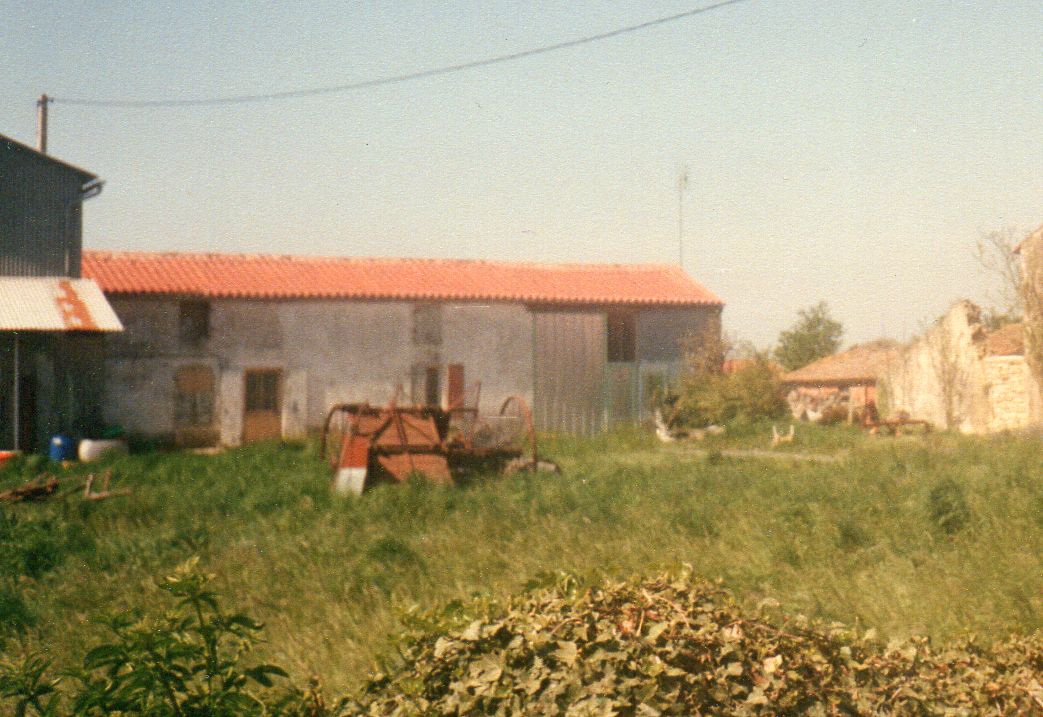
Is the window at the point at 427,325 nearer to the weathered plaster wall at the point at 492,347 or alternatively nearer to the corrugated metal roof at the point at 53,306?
the weathered plaster wall at the point at 492,347

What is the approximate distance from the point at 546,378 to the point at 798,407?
843 inches

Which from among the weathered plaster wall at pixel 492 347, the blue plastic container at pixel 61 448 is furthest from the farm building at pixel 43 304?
the weathered plaster wall at pixel 492 347

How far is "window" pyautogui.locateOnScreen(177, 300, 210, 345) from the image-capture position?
24.2m

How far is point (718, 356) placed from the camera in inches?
1086

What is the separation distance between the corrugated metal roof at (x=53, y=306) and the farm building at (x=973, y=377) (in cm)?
2071

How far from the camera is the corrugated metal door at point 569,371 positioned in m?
26.2

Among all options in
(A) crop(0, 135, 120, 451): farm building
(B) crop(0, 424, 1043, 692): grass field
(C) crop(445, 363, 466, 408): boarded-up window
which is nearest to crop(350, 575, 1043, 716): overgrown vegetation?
(B) crop(0, 424, 1043, 692): grass field

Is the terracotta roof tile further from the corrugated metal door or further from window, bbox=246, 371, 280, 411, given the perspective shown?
window, bbox=246, 371, 280, 411

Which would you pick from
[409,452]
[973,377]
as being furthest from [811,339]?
[409,452]

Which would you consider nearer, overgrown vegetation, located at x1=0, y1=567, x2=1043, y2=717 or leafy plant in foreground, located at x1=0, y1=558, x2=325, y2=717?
overgrown vegetation, located at x1=0, y1=567, x2=1043, y2=717

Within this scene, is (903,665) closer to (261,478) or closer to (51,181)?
(261,478)

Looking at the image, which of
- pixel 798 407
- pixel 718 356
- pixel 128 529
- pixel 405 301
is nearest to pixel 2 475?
pixel 128 529

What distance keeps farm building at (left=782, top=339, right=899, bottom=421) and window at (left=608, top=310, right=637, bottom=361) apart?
13.6 m

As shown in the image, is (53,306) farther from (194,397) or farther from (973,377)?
(973,377)
